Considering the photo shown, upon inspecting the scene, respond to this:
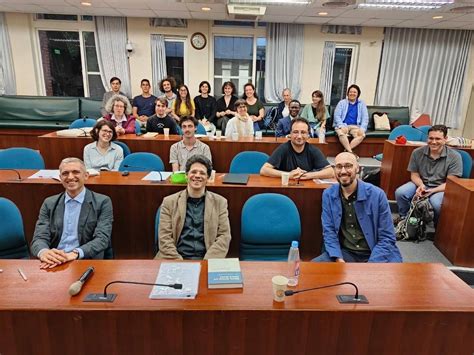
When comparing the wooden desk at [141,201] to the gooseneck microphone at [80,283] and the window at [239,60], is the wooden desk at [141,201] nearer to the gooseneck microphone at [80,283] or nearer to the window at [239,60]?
the gooseneck microphone at [80,283]

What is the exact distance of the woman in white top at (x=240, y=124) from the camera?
4531 millimetres

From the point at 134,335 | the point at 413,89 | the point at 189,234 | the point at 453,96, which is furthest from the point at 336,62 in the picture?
the point at 134,335

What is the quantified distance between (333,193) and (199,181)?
0.89 m

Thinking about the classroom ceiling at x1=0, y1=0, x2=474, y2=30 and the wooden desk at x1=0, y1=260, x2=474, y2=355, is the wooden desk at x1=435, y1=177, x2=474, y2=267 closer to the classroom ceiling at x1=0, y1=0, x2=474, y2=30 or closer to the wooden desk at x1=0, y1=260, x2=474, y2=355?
the wooden desk at x1=0, y1=260, x2=474, y2=355

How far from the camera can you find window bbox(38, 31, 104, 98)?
7.11 meters

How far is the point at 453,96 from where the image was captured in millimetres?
7316

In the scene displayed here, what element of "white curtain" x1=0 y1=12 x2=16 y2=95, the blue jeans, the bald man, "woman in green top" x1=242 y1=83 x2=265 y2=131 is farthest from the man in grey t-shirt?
"white curtain" x1=0 y1=12 x2=16 y2=95

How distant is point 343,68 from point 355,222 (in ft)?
20.5

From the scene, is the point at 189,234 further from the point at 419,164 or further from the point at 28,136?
the point at 28,136

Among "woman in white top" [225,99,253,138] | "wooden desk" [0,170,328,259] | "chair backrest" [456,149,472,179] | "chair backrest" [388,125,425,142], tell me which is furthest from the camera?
"chair backrest" [388,125,425,142]

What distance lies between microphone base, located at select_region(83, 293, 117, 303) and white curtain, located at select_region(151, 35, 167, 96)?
6.29 m

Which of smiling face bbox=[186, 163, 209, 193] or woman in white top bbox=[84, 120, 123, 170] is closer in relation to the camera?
smiling face bbox=[186, 163, 209, 193]

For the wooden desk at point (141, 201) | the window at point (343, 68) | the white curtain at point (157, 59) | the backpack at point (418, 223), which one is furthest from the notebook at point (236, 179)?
the window at point (343, 68)

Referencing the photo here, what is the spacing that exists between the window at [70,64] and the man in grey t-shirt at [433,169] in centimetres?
651
